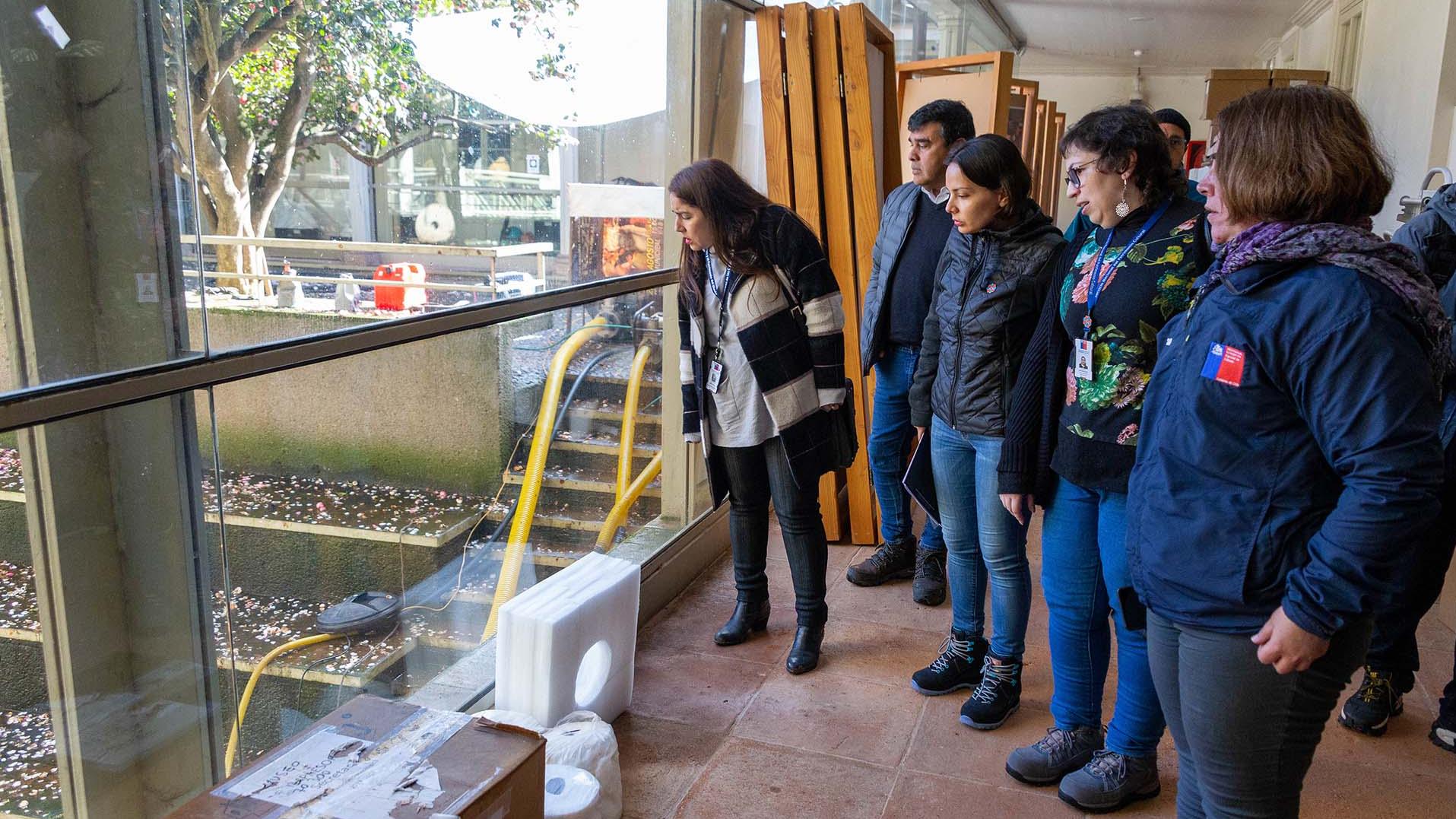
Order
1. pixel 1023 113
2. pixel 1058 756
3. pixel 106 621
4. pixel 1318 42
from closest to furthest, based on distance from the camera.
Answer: pixel 106 621
pixel 1058 756
pixel 1023 113
pixel 1318 42

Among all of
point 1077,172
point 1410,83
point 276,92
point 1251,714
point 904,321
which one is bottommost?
point 1251,714

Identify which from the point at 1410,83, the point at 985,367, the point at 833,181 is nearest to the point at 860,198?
the point at 833,181

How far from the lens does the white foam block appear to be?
2.31 m

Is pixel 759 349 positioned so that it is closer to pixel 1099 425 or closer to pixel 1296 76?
pixel 1099 425

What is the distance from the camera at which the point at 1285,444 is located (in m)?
1.28

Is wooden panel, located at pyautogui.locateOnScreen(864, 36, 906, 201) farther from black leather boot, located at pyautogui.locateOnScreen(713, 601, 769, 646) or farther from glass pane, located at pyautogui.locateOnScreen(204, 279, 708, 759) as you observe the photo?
black leather boot, located at pyautogui.locateOnScreen(713, 601, 769, 646)

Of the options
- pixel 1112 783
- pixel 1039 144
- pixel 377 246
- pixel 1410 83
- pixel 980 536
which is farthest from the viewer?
pixel 1039 144

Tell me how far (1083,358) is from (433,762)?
4.63ft

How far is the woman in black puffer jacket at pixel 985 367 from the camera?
234 cm

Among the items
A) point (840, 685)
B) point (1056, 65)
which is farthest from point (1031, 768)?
point (1056, 65)

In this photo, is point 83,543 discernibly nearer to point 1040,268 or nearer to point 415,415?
point 415,415

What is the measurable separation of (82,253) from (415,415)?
0.86 m

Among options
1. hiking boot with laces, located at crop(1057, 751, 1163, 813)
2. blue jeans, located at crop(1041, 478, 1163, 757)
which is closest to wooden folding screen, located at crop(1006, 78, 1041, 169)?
blue jeans, located at crop(1041, 478, 1163, 757)

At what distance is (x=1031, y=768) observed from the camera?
232 cm
